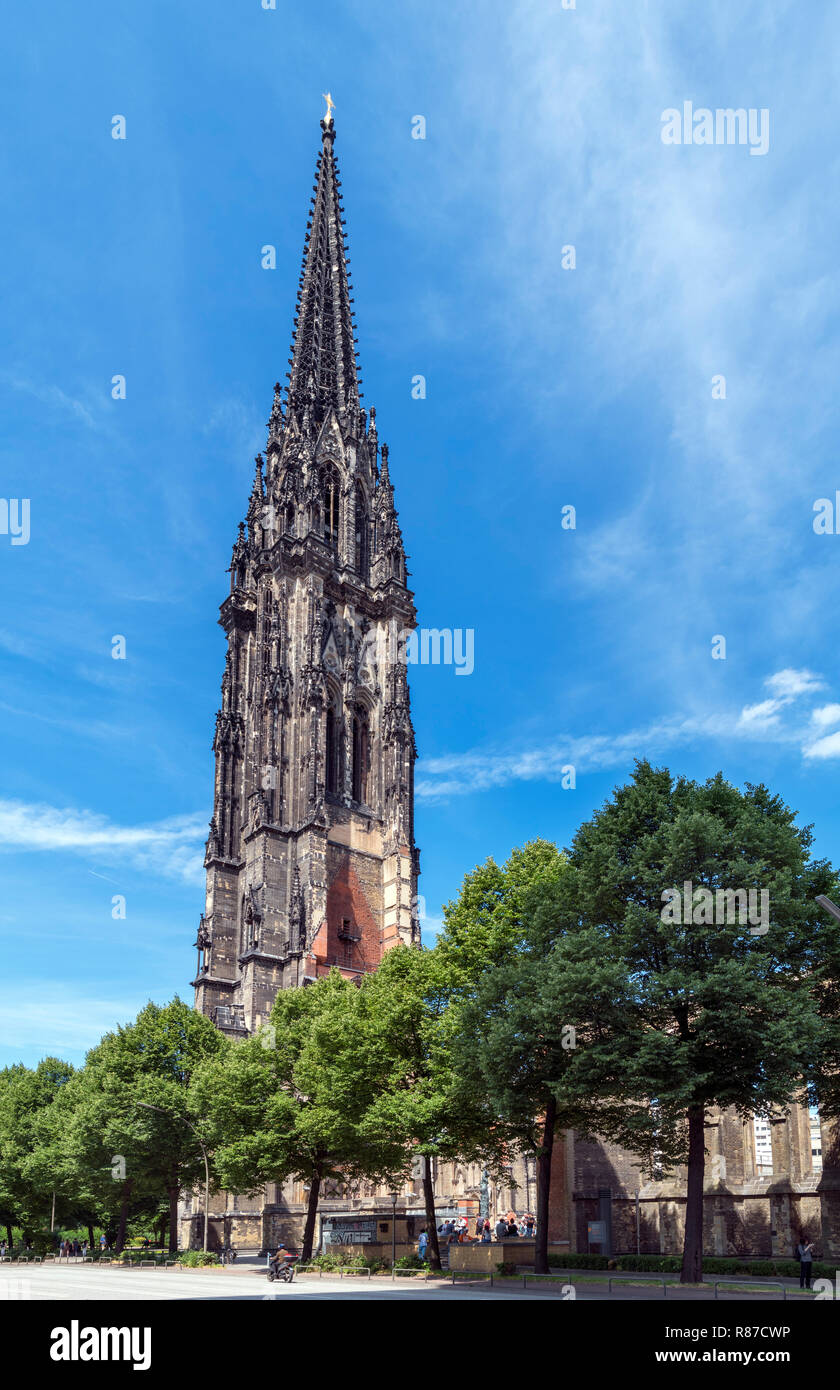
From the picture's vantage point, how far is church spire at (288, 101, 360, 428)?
92.6 metres

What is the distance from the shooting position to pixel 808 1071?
87.0 ft

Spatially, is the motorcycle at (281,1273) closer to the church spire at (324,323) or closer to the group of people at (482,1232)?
the group of people at (482,1232)

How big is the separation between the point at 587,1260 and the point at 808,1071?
39.5ft

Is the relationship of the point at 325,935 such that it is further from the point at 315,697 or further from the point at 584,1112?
the point at 584,1112

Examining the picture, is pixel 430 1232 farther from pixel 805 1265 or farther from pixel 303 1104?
pixel 805 1265

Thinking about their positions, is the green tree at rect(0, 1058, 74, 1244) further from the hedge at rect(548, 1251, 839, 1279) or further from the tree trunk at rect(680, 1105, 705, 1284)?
the tree trunk at rect(680, 1105, 705, 1284)

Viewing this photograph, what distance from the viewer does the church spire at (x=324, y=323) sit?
9262 centimetres

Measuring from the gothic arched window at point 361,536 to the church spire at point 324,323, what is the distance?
25.8 ft

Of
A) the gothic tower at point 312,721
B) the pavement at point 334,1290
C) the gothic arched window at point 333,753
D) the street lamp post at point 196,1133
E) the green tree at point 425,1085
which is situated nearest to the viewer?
the pavement at point 334,1290

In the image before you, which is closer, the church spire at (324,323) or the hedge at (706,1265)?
the hedge at (706,1265)

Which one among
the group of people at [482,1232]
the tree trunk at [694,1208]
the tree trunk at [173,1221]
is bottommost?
the tree trunk at [173,1221]

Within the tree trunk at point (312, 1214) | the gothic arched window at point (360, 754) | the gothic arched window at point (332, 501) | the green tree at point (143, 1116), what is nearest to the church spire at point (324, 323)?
the gothic arched window at point (332, 501)

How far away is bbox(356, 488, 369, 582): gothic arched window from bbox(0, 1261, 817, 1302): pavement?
198 feet
